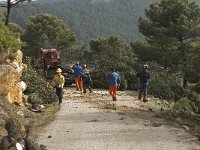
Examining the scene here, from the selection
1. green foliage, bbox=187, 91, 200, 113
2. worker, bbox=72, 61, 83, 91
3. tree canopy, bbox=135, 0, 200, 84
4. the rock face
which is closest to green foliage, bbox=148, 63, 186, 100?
green foliage, bbox=187, 91, 200, 113

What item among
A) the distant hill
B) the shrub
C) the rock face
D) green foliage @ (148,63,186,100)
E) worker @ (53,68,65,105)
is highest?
the rock face

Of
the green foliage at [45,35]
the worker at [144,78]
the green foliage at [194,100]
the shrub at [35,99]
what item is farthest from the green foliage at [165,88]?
the green foliage at [45,35]

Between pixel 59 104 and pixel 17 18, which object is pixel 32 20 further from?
pixel 17 18

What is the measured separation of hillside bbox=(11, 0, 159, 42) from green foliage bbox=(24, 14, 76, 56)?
57597 mm

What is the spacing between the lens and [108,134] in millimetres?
12789

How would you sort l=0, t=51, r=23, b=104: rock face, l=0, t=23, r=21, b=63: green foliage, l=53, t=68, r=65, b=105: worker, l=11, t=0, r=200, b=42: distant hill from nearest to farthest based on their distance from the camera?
1. l=0, t=51, r=23, b=104: rock face
2. l=0, t=23, r=21, b=63: green foliage
3. l=53, t=68, r=65, b=105: worker
4. l=11, t=0, r=200, b=42: distant hill

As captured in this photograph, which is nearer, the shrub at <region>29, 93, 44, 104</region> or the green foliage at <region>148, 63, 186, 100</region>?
the shrub at <region>29, 93, 44, 104</region>

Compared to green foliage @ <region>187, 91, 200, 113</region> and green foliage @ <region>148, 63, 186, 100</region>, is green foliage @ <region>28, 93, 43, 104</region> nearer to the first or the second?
green foliage @ <region>187, 91, 200, 113</region>

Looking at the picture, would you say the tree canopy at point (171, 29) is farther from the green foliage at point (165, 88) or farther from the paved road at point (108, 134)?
the paved road at point (108, 134)

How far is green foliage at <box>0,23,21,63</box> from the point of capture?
16438mm

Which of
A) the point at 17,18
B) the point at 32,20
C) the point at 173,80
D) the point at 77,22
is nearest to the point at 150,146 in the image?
the point at 173,80

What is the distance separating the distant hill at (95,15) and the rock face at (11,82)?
363 feet

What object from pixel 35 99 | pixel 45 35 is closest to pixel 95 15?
pixel 45 35

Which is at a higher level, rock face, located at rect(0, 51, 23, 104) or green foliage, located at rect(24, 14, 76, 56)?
rock face, located at rect(0, 51, 23, 104)
